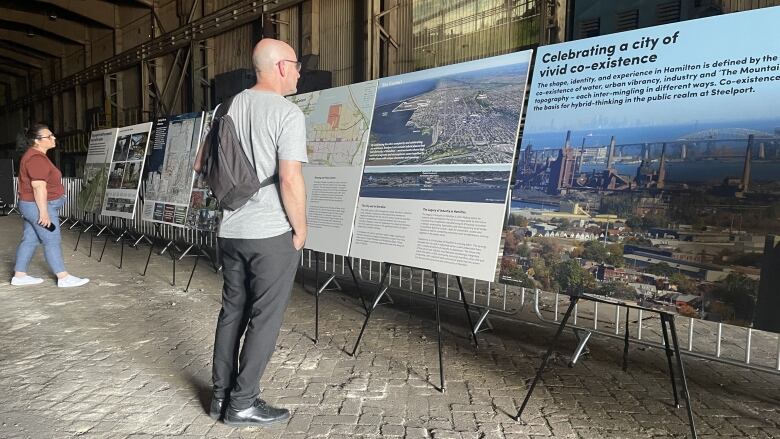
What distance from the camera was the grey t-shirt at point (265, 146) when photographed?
2.45m

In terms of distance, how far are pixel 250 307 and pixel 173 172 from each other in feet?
13.2

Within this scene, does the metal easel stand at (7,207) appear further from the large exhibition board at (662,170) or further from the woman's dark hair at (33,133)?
the large exhibition board at (662,170)

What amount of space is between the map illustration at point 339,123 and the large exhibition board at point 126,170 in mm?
3372

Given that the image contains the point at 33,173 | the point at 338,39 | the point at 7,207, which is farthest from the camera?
the point at 7,207

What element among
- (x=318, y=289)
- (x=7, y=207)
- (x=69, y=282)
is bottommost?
(x=69, y=282)

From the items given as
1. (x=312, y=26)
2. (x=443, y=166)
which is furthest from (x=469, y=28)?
(x=443, y=166)

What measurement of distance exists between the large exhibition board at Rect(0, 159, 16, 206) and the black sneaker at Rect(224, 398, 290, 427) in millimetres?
15540

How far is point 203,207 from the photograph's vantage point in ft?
18.3

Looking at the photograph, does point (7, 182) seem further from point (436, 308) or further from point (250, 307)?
point (436, 308)

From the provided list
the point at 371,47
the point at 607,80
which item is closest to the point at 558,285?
the point at 607,80

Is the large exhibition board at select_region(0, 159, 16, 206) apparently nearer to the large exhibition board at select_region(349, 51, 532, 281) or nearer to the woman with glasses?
the woman with glasses

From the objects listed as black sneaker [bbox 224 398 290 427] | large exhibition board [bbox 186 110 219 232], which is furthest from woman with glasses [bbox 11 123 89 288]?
black sneaker [bbox 224 398 290 427]

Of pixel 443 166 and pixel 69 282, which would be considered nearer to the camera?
pixel 443 166

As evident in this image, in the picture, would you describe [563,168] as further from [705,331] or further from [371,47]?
[371,47]
